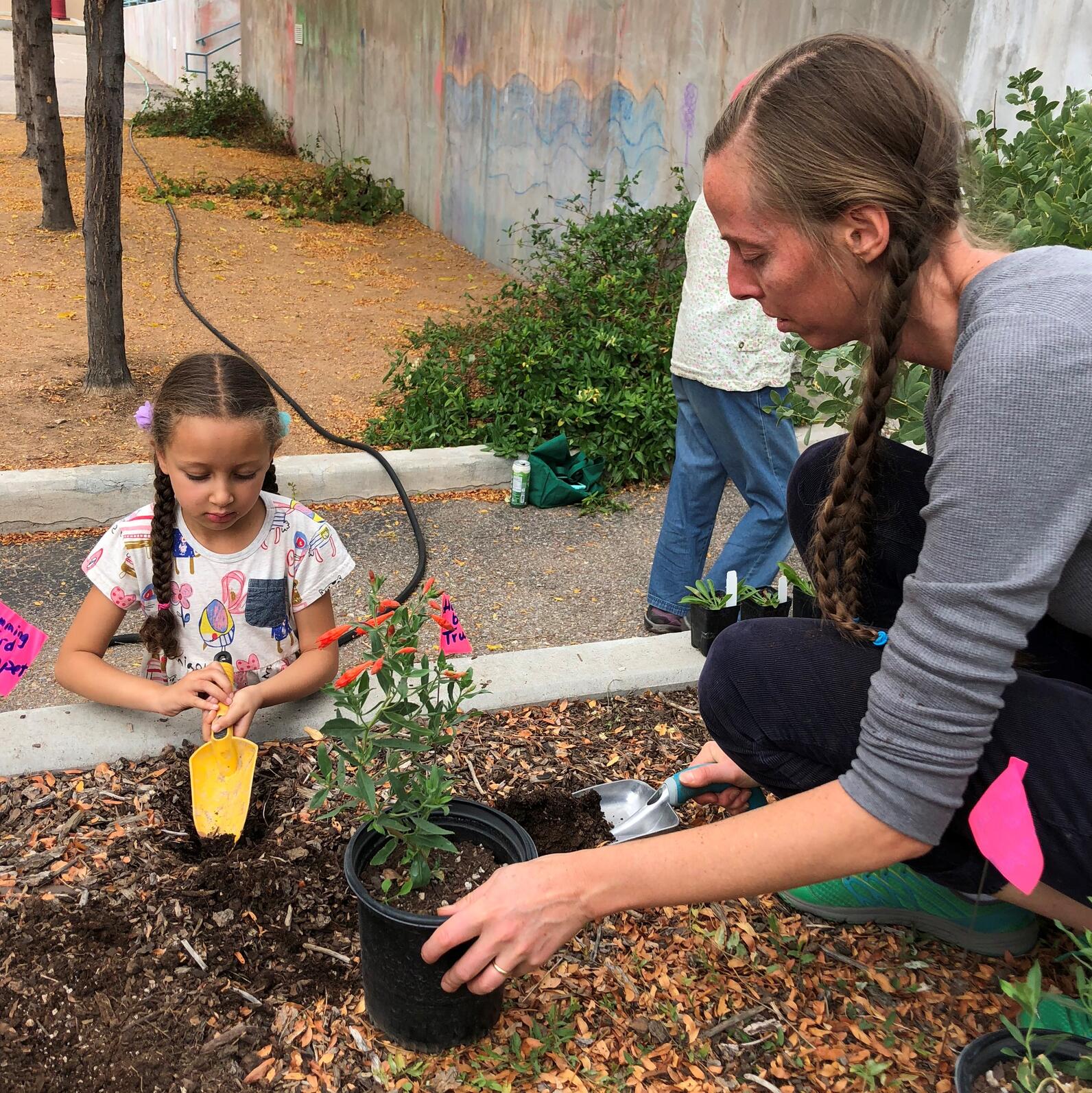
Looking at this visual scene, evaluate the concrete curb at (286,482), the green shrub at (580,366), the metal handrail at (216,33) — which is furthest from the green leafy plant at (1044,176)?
the metal handrail at (216,33)

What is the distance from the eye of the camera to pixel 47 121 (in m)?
7.43

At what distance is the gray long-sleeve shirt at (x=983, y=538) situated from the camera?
119 centimetres

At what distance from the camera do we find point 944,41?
385 centimetres

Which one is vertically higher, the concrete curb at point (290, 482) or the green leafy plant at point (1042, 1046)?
the green leafy plant at point (1042, 1046)

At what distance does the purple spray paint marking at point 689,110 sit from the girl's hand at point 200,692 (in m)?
4.49

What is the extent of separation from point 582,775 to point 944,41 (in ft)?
10.2

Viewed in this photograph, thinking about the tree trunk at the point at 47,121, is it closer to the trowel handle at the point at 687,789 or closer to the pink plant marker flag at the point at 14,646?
the pink plant marker flag at the point at 14,646

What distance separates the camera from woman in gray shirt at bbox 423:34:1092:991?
3.94 feet

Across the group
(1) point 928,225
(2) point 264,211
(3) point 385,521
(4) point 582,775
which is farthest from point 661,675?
(2) point 264,211

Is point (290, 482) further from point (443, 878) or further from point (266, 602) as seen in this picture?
point (443, 878)

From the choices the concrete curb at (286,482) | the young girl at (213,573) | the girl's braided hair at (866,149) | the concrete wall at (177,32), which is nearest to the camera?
the girl's braided hair at (866,149)

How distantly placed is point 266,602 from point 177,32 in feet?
72.5

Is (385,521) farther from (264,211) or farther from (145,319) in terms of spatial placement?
(264,211)

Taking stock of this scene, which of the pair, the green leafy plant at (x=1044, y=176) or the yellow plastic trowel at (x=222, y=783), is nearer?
the yellow plastic trowel at (x=222, y=783)
